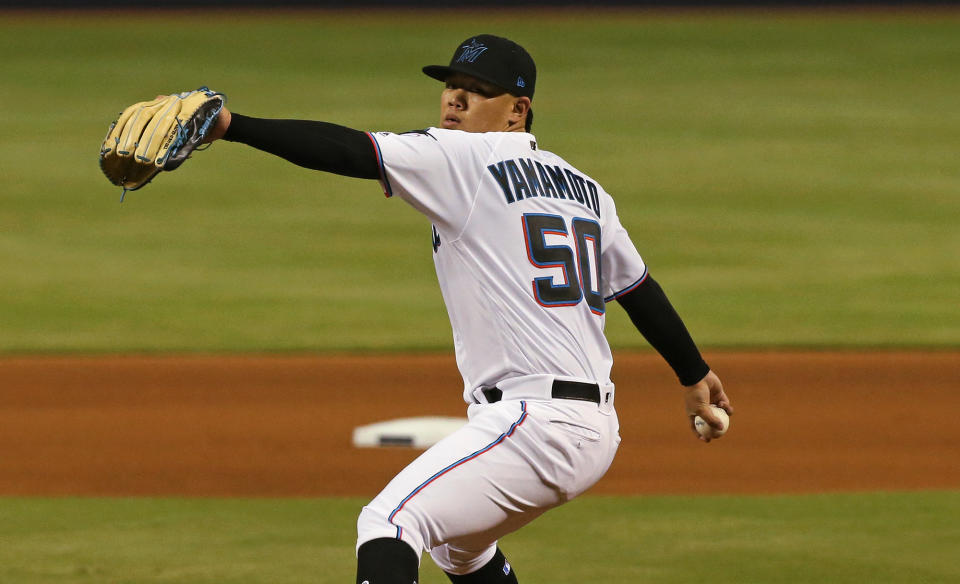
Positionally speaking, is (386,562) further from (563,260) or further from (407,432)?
(407,432)

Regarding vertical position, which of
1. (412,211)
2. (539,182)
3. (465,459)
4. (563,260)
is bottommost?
(412,211)

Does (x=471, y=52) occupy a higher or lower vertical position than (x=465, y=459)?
higher

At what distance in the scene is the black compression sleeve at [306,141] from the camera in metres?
3.06

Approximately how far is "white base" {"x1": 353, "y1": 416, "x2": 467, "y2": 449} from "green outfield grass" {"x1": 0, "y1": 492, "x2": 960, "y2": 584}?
720 mm

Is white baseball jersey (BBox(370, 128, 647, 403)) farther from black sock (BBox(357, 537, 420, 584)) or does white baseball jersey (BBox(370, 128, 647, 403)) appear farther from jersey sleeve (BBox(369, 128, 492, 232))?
black sock (BBox(357, 537, 420, 584))

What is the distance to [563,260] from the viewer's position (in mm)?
3377

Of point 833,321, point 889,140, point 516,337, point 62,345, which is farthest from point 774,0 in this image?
point 516,337

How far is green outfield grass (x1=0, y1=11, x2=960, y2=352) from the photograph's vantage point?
30.3ft

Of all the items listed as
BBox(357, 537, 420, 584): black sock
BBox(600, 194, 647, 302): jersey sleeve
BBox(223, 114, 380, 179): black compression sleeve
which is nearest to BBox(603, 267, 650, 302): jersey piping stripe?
BBox(600, 194, 647, 302): jersey sleeve

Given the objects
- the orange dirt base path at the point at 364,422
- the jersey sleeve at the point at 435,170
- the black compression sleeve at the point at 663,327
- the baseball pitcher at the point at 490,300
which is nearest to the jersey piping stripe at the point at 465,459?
the baseball pitcher at the point at 490,300

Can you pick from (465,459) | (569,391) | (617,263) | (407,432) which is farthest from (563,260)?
(407,432)

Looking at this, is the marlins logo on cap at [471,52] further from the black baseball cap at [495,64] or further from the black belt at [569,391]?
the black belt at [569,391]

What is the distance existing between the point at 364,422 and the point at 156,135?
4.09 meters

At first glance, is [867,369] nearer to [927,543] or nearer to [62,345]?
[927,543]
